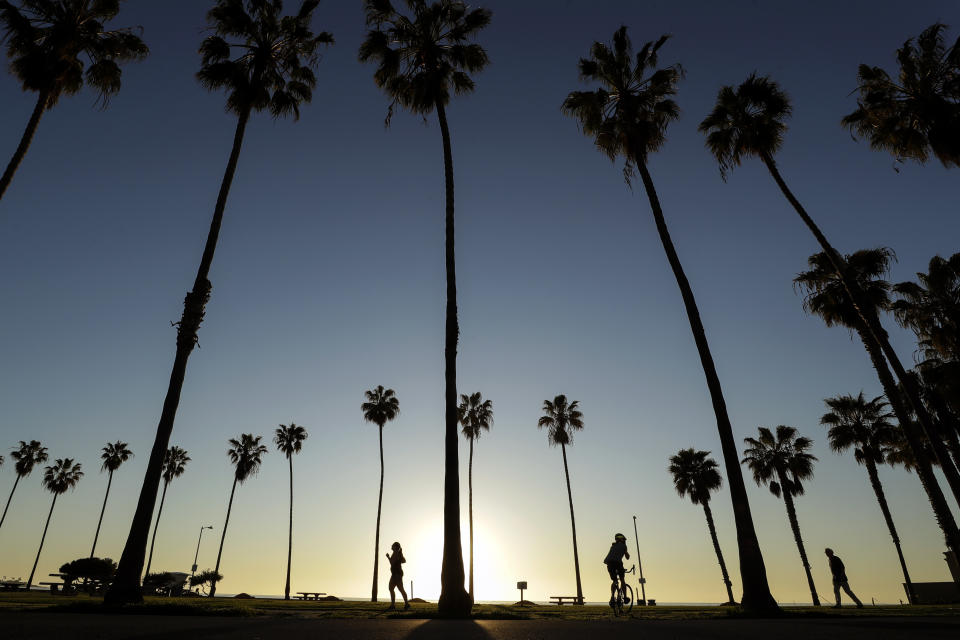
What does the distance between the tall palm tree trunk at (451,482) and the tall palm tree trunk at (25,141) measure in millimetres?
14520

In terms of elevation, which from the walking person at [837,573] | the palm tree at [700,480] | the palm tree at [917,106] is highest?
the palm tree at [917,106]

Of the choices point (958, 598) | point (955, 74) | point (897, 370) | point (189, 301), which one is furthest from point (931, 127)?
point (958, 598)

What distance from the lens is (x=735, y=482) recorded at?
14352 millimetres

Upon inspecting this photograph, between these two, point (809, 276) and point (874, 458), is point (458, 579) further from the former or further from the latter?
point (874, 458)

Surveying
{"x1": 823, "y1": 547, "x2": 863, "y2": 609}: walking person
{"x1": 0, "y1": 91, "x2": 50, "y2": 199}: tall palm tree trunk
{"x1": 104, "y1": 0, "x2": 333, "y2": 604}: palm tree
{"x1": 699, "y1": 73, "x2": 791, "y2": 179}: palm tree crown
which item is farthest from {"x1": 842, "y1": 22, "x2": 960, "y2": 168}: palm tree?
{"x1": 0, "y1": 91, "x2": 50, "y2": 199}: tall palm tree trunk

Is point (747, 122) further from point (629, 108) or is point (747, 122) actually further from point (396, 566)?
point (396, 566)

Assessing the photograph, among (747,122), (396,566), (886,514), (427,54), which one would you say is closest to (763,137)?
(747,122)

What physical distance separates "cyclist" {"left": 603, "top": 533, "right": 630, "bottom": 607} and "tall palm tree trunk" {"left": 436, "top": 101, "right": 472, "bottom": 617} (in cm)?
416

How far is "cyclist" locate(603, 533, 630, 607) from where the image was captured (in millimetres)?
14155

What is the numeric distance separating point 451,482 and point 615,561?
16.4 ft

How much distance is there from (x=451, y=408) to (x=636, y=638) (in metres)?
9.03

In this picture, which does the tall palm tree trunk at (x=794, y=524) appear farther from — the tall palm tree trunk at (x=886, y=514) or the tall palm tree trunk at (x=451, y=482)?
the tall palm tree trunk at (x=451, y=482)

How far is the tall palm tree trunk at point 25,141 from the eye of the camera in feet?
56.1

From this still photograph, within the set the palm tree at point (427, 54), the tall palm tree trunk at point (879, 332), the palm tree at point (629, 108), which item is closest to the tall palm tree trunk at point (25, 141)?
the palm tree at point (427, 54)
